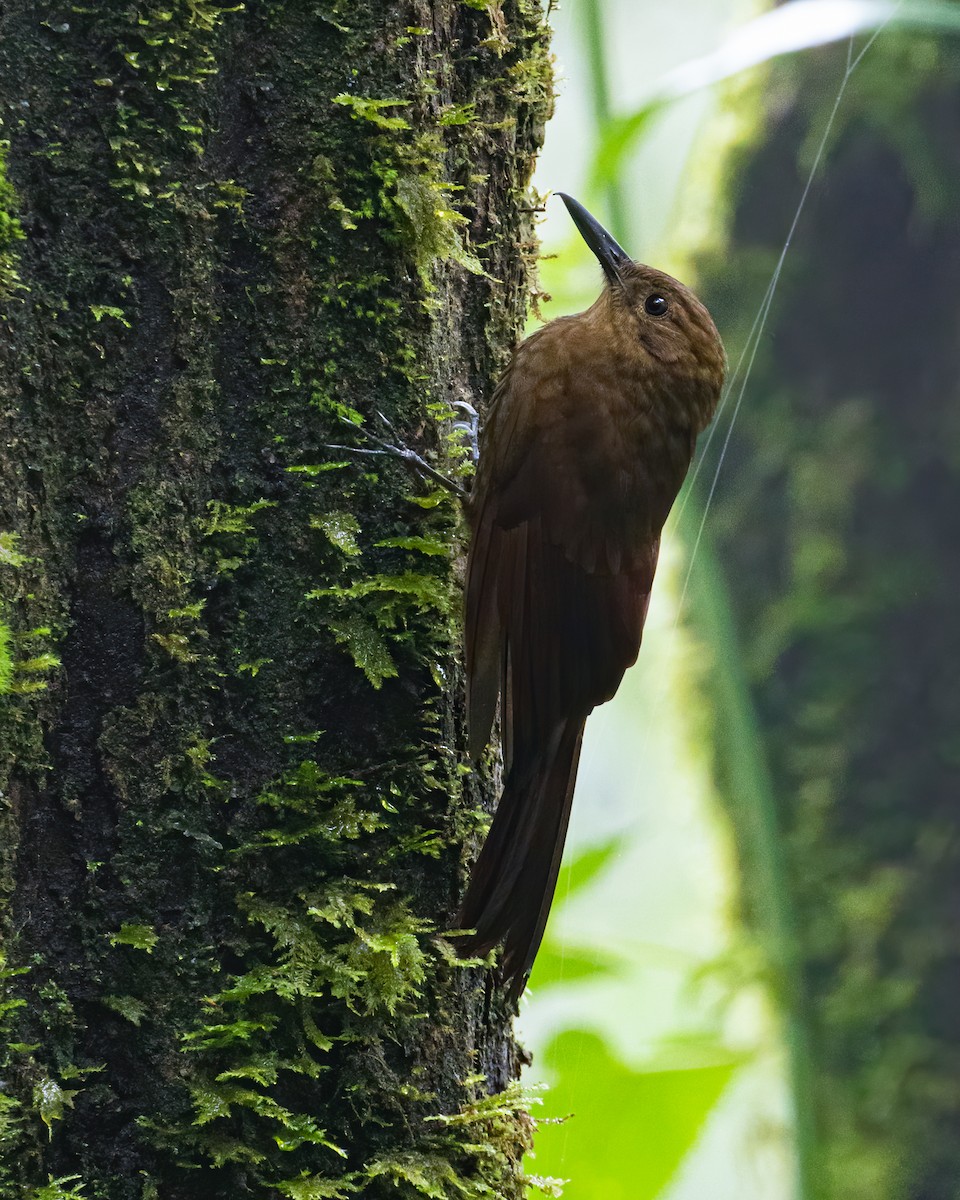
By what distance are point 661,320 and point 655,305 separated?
3cm

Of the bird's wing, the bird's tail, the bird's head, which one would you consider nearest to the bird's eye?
the bird's head

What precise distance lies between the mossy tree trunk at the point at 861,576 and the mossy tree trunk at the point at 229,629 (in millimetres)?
991

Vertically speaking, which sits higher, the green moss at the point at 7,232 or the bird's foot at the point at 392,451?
the green moss at the point at 7,232

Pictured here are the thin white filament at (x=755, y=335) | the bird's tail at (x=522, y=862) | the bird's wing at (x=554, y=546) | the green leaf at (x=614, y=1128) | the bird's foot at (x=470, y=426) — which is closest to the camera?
the bird's tail at (x=522, y=862)

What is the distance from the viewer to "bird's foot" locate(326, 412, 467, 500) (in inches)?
60.9

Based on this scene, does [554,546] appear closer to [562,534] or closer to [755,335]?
[562,534]

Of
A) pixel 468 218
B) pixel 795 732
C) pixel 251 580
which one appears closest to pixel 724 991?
pixel 795 732

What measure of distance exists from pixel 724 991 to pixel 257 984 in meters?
1.25

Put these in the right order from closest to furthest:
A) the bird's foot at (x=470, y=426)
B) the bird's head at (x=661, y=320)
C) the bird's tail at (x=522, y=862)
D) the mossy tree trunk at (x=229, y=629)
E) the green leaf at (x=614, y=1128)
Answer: the mossy tree trunk at (x=229, y=629)
the bird's tail at (x=522, y=862)
the bird's foot at (x=470, y=426)
the bird's head at (x=661, y=320)
the green leaf at (x=614, y=1128)

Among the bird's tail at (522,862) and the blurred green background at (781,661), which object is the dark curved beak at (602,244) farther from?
the bird's tail at (522,862)

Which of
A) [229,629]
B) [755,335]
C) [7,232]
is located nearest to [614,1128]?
[229,629]

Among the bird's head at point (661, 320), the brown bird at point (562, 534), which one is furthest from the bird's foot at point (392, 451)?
the bird's head at point (661, 320)

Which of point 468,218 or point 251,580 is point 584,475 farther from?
point 251,580

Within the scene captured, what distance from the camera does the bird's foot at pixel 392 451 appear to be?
1548mm
